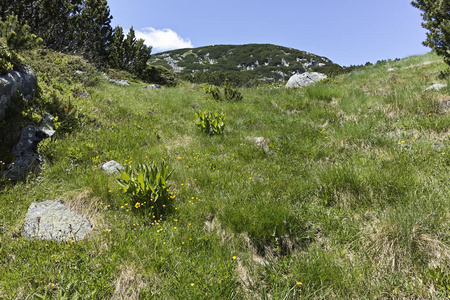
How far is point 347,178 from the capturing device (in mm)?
3707

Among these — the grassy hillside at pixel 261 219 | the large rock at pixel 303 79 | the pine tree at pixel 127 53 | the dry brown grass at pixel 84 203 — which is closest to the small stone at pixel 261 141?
the grassy hillside at pixel 261 219

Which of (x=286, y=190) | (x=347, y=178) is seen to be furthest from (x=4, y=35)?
(x=347, y=178)

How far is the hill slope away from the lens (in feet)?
446

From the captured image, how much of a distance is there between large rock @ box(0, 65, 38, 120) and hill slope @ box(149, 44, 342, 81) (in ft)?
417

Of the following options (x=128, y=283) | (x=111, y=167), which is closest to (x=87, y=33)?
(x=111, y=167)

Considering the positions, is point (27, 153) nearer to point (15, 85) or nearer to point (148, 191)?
point (15, 85)

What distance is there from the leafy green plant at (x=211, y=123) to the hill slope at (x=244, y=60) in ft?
409

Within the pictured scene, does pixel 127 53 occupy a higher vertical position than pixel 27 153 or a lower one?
higher

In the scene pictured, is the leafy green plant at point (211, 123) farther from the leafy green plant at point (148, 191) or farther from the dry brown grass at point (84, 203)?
the dry brown grass at point (84, 203)

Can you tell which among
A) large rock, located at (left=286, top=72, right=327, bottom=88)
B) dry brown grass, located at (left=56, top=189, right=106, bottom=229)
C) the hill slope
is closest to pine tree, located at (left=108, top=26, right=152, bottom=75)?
large rock, located at (left=286, top=72, right=327, bottom=88)

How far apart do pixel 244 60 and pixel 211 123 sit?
539ft

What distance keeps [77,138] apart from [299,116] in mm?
6743

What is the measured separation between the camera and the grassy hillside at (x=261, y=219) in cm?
241

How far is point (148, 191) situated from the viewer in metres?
3.69
